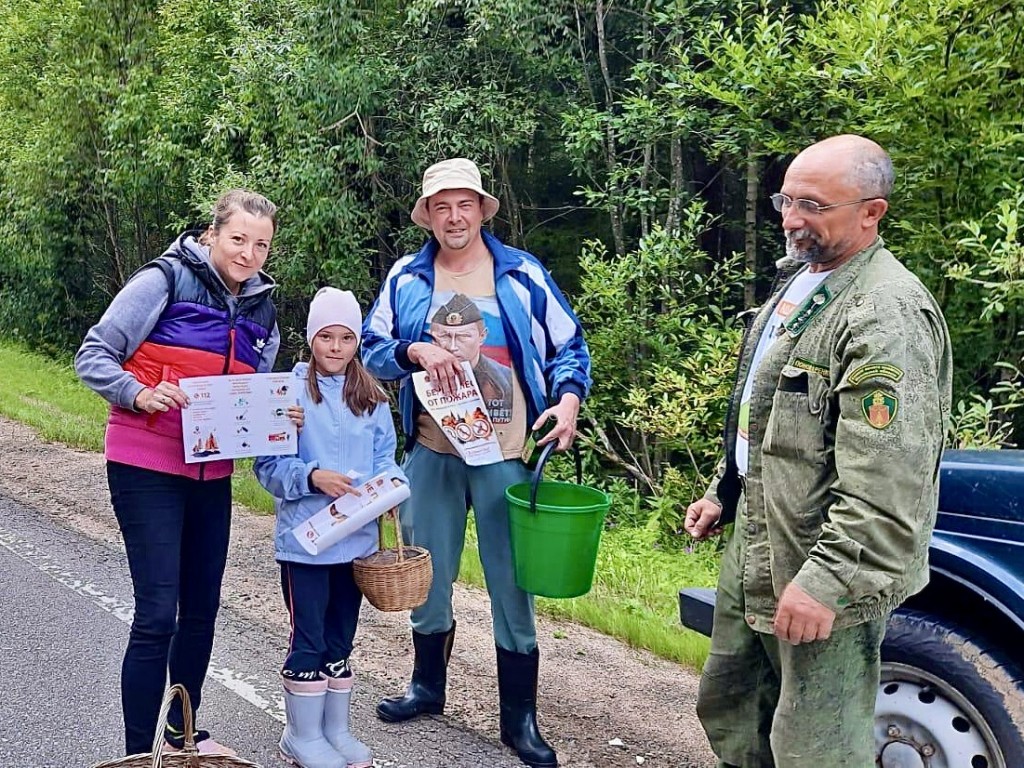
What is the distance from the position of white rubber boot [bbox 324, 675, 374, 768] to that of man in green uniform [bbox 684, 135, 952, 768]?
5.35 ft

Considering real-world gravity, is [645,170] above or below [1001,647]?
above

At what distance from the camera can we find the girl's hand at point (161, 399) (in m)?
3.47

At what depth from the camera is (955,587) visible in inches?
129

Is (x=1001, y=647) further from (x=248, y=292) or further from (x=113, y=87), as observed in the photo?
(x=113, y=87)

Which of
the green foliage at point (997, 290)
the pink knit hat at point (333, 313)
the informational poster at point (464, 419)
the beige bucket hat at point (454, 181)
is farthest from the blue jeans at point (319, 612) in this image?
the green foliage at point (997, 290)

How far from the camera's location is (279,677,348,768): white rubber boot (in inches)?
151

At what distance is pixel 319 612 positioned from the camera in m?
3.85

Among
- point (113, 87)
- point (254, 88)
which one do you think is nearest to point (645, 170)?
point (254, 88)

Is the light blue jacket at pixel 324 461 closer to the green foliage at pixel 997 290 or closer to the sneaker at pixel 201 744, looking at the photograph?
the sneaker at pixel 201 744

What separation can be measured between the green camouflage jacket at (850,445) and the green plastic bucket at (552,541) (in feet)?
3.05

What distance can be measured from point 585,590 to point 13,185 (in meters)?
17.0

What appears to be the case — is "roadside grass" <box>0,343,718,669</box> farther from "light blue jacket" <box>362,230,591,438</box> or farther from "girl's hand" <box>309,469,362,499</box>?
"girl's hand" <box>309,469,362,499</box>

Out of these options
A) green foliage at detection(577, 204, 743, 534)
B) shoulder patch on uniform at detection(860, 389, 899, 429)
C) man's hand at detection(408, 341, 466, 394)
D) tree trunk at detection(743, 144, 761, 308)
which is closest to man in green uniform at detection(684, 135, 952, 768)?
shoulder patch on uniform at detection(860, 389, 899, 429)

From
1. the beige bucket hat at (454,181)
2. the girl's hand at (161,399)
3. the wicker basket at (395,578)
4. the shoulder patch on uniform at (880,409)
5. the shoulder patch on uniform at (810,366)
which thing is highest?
the beige bucket hat at (454,181)
